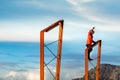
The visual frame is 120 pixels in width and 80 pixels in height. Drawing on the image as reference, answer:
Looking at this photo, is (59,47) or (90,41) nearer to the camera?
(59,47)

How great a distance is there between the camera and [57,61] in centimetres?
4512

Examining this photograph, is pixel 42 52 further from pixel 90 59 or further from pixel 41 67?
pixel 90 59

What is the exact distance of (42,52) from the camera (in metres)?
44.7

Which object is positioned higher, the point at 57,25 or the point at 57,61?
the point at 57,25

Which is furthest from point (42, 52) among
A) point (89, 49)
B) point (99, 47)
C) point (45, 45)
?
point (99, 47)

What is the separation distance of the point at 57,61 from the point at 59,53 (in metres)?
0.82

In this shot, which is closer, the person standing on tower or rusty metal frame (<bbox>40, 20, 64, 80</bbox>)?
rusty metal frame (<bbox>40, 20, 64, 80</bbox>)

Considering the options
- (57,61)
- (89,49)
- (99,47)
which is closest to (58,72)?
(57,61)

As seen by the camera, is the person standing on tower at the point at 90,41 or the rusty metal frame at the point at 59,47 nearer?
the rusty metal frame at the point at 59,47

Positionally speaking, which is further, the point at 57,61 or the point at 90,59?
the point at 90,59

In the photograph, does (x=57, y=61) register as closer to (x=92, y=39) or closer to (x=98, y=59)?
(x=92, y=39)

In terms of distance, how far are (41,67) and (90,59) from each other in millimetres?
9586

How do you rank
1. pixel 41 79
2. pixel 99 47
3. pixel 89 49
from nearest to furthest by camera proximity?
pixel 41 79 < pixel 89 49 < pixel 99 47

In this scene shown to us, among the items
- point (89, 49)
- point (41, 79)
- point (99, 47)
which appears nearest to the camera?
point (41, 79)
